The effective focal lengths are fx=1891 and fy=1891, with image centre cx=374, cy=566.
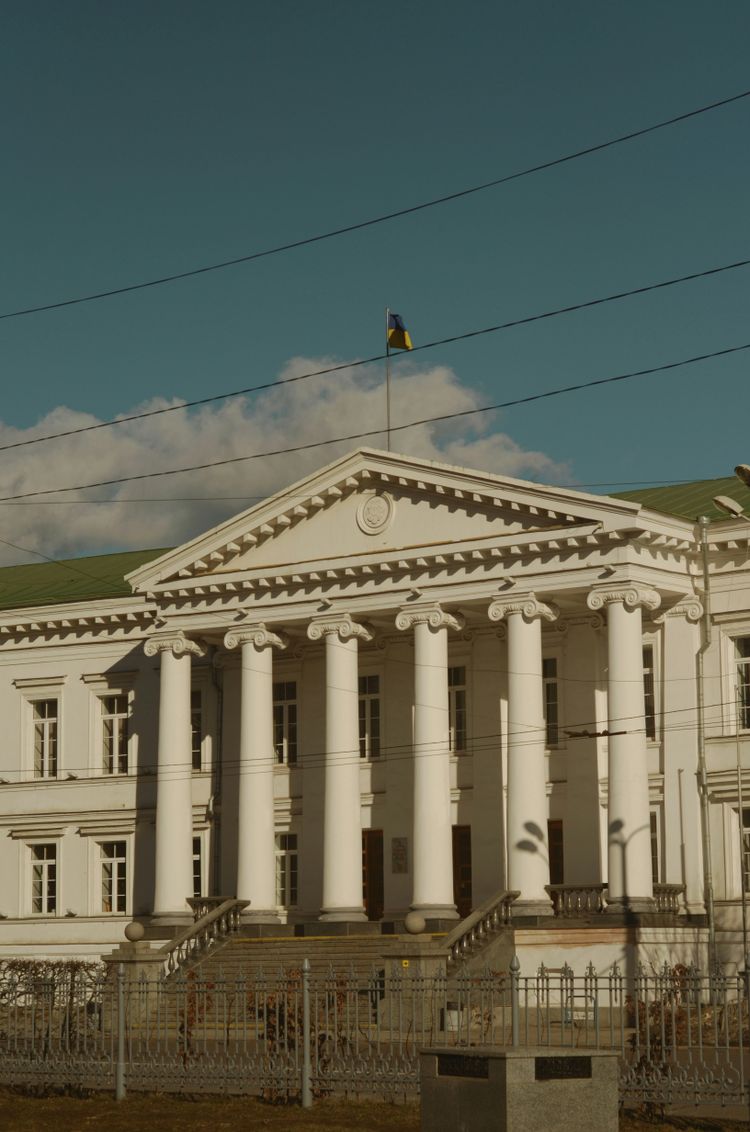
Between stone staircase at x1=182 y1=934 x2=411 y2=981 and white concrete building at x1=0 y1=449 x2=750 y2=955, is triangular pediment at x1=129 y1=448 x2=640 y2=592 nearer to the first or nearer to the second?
white concrete building at x1=0 y1=449 x2=750 y2=955

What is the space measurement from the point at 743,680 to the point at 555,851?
18.9 feet

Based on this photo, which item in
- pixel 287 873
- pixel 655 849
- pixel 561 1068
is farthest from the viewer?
pixel 287 873

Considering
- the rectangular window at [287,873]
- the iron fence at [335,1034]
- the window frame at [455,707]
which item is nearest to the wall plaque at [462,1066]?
the iron fence at [335,1034]

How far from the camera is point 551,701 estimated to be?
41.4 m

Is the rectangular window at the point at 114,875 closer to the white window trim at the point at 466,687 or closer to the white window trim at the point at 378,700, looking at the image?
the white window trim at the point at 378,700

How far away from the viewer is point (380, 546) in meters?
41.1

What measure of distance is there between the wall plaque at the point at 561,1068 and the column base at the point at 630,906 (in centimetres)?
1993

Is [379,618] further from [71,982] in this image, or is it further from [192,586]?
[71,982]

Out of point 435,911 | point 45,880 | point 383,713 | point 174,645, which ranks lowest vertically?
point 435,911

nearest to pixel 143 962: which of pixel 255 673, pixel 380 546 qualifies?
pixel 255 673

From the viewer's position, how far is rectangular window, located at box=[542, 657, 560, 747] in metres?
41.2

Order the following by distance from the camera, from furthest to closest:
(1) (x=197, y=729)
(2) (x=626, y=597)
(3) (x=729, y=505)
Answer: (1) (x=197, y=729), (2) (x=626, y=597), (3) (x=729, y=505)

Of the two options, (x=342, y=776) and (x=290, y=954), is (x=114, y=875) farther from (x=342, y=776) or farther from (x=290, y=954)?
(x=290, y=954)

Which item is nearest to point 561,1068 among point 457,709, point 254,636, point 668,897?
point 668,897
